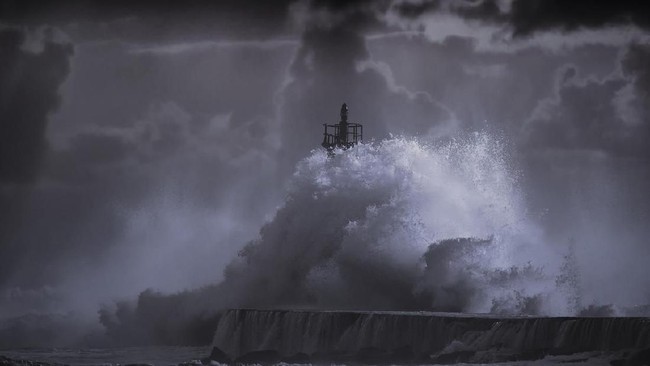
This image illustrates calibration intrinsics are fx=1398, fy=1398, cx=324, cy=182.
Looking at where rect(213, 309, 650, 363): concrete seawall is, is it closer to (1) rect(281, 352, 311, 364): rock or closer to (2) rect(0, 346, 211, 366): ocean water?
(1) rect(281, 352, 311, 364): rock

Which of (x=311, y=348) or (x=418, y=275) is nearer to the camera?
(x=311, y=348)

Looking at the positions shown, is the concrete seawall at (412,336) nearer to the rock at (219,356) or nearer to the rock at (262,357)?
the rock at (262,357)

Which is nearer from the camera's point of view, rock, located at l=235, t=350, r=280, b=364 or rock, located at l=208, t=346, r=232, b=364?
rock, located at l=235, t=350, r=280, b=364

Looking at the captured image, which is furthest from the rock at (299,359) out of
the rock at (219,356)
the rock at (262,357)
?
the rock at (219,356)

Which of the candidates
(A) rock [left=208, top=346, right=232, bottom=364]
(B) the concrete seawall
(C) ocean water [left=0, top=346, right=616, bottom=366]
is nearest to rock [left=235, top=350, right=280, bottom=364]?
(B) the concrete seawall

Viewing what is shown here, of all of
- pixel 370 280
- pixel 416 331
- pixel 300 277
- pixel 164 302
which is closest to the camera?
pixel 416 331

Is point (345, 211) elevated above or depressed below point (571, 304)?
above

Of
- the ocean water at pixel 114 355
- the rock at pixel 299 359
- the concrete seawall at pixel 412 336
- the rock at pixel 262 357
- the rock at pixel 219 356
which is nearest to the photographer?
the concrete seawall at pixel 412 336

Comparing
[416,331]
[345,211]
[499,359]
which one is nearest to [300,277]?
[345,211]

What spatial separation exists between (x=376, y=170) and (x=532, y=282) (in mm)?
11572

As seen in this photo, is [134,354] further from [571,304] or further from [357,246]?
[571,304]

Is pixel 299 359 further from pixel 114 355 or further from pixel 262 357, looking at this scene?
pixel 114 355

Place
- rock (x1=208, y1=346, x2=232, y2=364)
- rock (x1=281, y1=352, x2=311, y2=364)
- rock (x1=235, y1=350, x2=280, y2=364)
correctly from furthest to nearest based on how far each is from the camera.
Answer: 1. rock (x1=208, y1=346, x2=232, y2=364)
2. rock (x1=235, y1=350, x2=280, y2=364)
3. rock (x1=281, y1=352, x2=311, y2=364)

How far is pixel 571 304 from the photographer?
200ft
